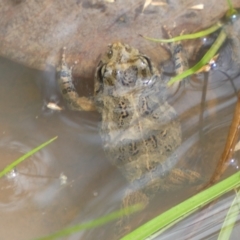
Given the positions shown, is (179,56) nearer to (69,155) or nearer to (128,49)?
(128,49)

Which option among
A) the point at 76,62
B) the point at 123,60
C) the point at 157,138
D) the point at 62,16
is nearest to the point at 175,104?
the point at 157,138

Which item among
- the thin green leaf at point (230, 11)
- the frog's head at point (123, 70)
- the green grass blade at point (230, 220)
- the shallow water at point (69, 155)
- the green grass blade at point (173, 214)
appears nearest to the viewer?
the green grass blade at point (173, 214)

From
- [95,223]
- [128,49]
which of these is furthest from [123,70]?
[95,223]

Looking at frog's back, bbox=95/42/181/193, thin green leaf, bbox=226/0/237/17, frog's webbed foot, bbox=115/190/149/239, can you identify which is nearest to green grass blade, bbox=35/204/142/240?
frog's webbed foot, bbox=115/190/149/239

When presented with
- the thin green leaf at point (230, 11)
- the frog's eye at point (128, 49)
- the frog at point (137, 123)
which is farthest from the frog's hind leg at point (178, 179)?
the thin green leaf at point (230, 11)

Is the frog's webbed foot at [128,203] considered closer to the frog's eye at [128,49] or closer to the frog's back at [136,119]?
the frog's back at [136,119]

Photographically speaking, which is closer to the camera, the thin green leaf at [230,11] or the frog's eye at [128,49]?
the thin green leaf at [230,11]

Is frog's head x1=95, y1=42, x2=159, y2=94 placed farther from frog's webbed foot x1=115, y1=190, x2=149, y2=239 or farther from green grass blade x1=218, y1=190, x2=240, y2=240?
green grass blade x1=218, y1=190, x2=240, y2=240

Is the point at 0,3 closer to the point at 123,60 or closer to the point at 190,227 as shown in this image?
the point at 123,60
